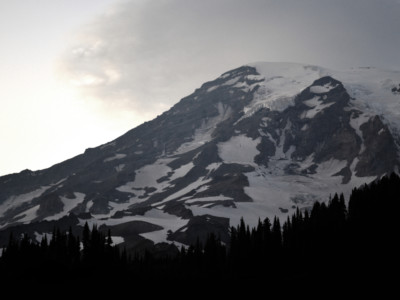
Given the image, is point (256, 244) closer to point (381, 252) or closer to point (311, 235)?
point (311, 235)

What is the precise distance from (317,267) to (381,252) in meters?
15.8

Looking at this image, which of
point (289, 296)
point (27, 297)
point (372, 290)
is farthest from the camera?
point (27, 297)

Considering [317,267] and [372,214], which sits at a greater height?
[372,214]

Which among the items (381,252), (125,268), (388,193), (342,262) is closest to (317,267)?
(342,262)

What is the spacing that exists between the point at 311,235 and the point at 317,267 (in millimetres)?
18876

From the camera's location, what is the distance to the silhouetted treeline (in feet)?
479

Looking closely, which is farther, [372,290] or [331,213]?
[331,213]

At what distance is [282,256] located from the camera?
17338 centimetres

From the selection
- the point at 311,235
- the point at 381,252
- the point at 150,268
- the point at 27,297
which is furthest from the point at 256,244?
the point at 27,297

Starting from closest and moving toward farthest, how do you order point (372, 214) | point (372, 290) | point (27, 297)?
point (372, 290) → point (27, 297) → point (372, 214)

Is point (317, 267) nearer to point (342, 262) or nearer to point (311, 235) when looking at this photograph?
point (342, 262)

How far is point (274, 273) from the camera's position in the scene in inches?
6476

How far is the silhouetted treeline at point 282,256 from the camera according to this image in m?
146

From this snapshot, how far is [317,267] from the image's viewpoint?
6004 inches
